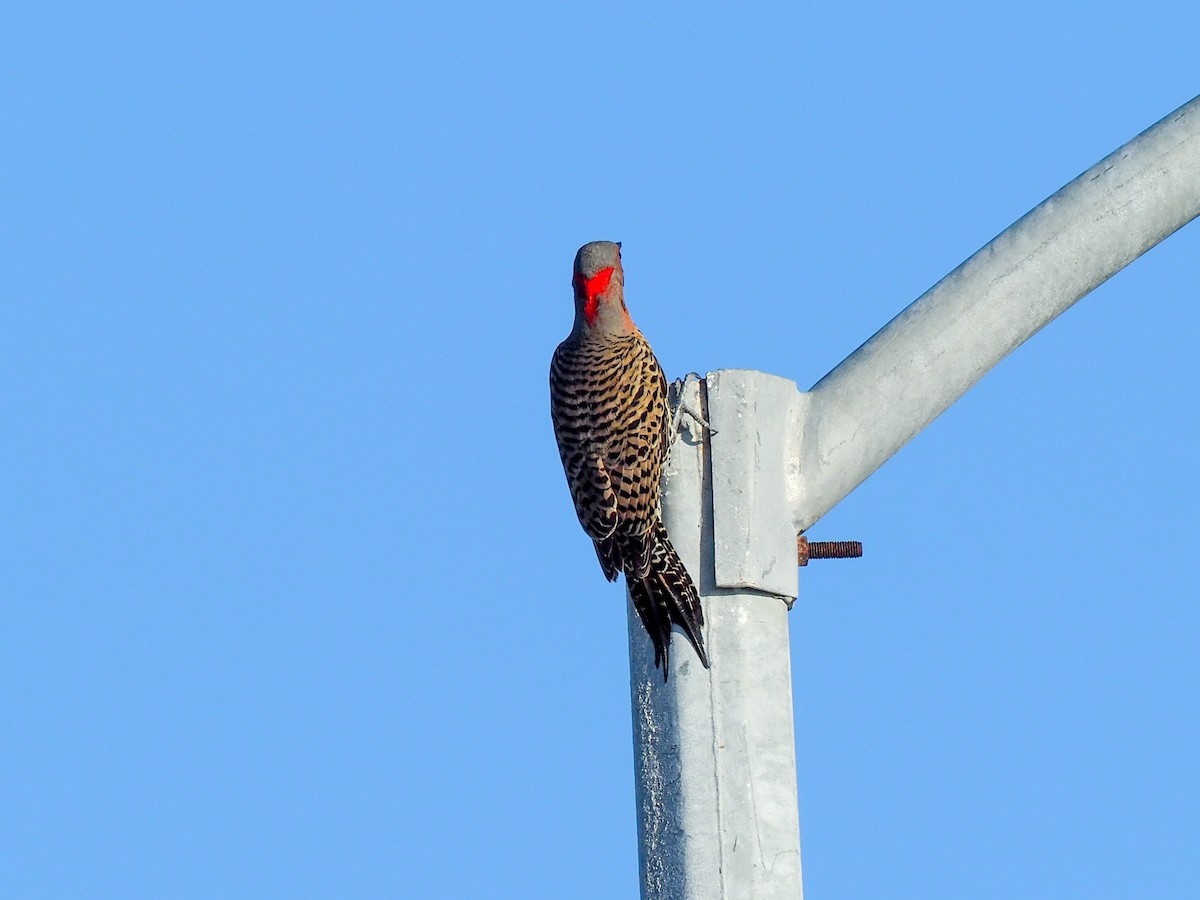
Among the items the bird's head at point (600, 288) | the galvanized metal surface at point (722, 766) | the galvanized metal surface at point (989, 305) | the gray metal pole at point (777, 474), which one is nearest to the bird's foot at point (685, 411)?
the gray metal pole at point (777, 474)

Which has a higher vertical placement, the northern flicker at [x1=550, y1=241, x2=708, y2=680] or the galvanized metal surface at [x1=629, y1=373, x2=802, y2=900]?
the northern flicker at [x1=550, y1=241, x2=708, y2=680]

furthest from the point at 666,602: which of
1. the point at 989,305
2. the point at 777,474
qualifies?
the point at 989,305

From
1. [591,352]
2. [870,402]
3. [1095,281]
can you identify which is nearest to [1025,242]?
[1095,281]

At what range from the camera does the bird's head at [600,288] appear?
4984 millimetres

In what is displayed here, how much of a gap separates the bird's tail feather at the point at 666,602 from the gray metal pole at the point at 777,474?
0.02 meters

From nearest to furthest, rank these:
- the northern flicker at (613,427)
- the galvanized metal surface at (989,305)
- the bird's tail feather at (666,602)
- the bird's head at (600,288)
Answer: the bird's tail feather at (666,602) → the galvanized metal surface at (989,305) → the northern flicker at (613,427) → the bird's head at (600,288)

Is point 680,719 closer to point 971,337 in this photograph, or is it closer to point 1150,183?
point 971,337

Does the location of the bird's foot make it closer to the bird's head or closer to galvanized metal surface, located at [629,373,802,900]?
galvanized metal surface, located at [629,373,802,900]

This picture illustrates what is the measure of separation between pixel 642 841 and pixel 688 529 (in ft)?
1.71

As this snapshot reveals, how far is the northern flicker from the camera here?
3.54 meters

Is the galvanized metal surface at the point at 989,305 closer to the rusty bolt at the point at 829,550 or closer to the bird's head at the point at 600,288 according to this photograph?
the rusty bolt at the point at 829,550

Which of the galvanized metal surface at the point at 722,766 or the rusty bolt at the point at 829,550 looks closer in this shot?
the galvanized metal surface at the point at 722,766

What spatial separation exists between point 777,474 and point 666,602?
286mm

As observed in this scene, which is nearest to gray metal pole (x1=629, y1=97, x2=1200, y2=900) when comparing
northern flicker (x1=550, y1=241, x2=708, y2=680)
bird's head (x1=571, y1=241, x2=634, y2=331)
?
northern flicker (x1=550, y1=241, x2=708, y2=680)
